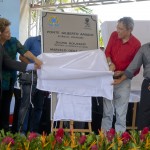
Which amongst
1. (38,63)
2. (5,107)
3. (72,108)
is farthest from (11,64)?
(72,108)

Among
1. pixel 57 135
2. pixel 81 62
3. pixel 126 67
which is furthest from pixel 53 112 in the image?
pixel 57 135

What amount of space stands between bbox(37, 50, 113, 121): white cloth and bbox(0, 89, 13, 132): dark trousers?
43 centimetres

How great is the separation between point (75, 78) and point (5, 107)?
0.87m

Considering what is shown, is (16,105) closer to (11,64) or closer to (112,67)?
(11,64)

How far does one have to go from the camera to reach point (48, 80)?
3814 millimetres

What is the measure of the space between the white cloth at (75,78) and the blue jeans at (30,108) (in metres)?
0.48

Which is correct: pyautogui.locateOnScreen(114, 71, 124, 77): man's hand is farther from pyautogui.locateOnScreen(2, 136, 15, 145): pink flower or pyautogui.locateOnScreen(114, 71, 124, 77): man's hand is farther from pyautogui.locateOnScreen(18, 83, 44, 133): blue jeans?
pyautogui.locateOnScreen(2, 136, 15, 145): pink flower

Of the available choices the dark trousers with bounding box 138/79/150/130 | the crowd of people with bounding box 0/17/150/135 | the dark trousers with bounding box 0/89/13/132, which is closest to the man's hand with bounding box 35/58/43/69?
the crowd of people with bounding box 0/17/150/135

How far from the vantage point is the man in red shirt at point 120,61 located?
3932 mm

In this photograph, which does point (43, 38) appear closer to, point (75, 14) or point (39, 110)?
point (75, 14)

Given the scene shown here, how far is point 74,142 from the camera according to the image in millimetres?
1663

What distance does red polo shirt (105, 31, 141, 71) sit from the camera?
155 inches

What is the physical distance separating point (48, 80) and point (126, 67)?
0.86 meters

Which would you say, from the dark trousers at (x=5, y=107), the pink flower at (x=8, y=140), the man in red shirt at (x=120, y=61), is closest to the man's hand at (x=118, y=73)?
the man in red shirt at (x=120, y=61)
